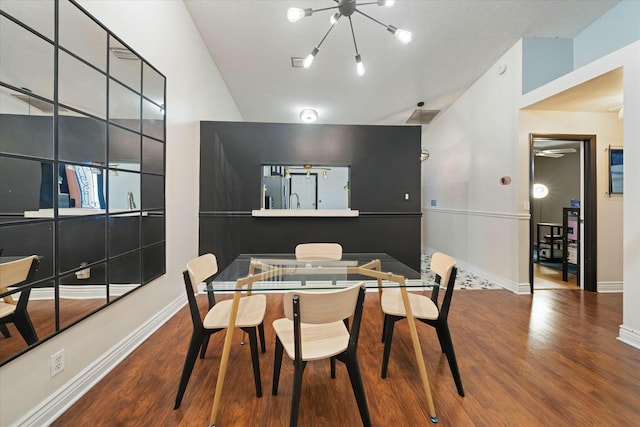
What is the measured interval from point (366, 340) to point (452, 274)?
1032 mm

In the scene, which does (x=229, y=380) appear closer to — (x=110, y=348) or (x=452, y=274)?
(x=110, y=348)

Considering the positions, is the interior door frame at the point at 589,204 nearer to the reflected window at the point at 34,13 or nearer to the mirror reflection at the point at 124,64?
the mirror reflection at the point at 124,64

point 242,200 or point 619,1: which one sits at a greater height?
point 619,1

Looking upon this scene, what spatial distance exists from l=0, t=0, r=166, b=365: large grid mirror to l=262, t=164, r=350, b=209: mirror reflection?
7.38 feet

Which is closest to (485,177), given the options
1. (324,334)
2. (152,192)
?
(324,334)

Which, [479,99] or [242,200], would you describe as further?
[479,99]

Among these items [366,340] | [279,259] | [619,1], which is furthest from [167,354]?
[619,1]

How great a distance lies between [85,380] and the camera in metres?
1.64

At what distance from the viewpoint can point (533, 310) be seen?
294cm

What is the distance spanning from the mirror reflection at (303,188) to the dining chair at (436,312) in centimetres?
271

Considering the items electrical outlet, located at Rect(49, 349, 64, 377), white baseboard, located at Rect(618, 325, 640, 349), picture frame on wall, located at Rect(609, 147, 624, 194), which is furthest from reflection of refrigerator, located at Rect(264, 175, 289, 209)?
picture frame on wall, located at Rect(609, 147, 624, 194)

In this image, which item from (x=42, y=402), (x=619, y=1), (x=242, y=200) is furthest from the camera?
(x=242, y=200)

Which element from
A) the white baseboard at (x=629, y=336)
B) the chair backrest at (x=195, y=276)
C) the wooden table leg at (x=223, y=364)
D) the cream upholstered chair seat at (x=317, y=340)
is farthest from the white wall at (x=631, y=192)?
the chair backrest at (x=195, y=276)

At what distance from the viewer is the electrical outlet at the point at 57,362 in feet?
4.72
